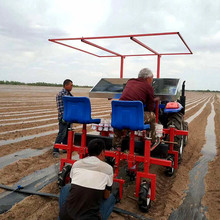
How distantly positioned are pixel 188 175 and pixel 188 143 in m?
2.81

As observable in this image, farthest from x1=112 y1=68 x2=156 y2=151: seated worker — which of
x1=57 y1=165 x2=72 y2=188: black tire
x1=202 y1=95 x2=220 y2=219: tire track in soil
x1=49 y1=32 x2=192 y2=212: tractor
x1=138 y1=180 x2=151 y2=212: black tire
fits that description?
x1=202 y1=95 x2=220 y2=219: tire track in soil

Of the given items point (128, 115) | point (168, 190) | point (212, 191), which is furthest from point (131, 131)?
point (212, 191)

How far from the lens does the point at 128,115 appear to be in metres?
3.11

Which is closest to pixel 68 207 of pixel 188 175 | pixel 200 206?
pixel 200 206

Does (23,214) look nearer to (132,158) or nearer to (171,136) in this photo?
(132,158)

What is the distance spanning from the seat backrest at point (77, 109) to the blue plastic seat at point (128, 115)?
1.38 ft

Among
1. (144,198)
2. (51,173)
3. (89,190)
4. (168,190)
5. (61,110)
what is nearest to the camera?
(89,190)

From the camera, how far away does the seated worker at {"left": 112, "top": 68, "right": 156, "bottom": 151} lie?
3.40 m

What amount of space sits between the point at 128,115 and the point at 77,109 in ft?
2.57

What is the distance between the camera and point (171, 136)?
451 cm

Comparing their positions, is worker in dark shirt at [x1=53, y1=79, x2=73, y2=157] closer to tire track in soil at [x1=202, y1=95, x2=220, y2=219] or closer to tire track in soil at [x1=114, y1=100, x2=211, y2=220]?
tire track in soil at [x1=114, y1=100, x2=211, y2=220]

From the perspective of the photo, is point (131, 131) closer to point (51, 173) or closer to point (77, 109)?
point (77, 109)

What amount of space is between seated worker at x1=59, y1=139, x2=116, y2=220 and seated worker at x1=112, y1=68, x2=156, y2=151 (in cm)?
88

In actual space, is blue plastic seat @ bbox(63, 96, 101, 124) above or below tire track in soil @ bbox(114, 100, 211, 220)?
above
